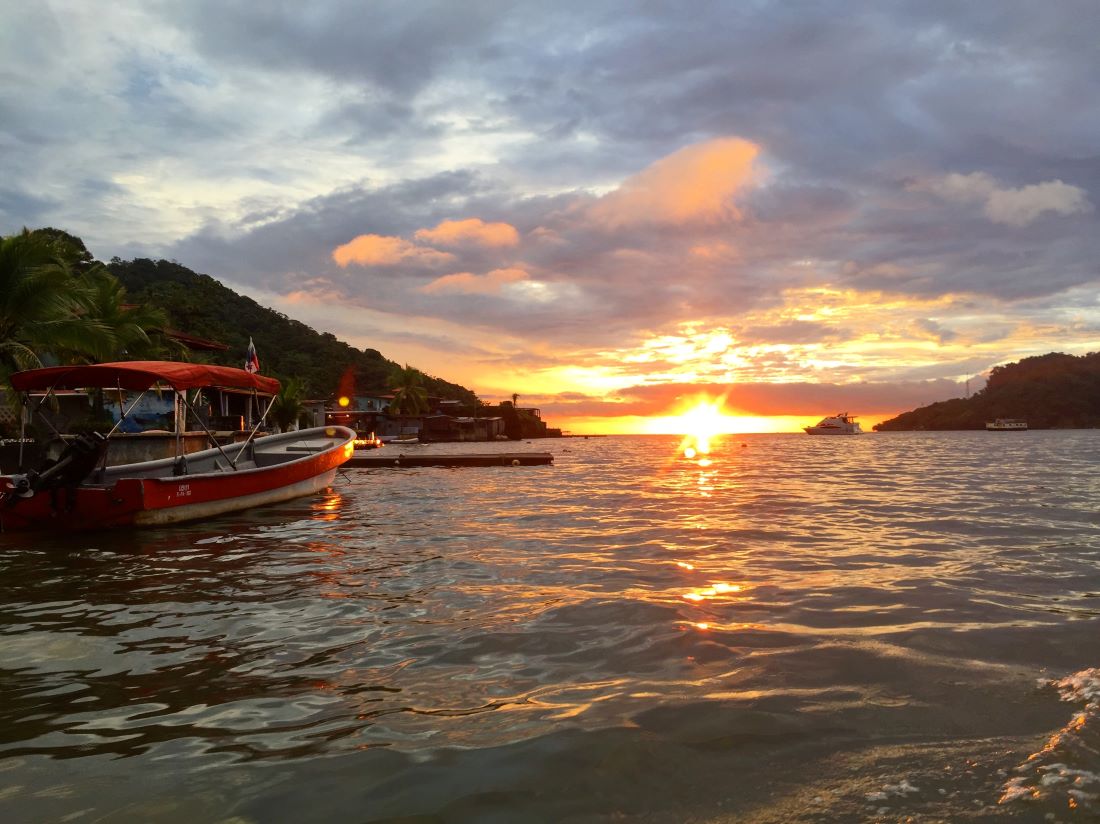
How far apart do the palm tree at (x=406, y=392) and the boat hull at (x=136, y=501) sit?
75630 millimetres

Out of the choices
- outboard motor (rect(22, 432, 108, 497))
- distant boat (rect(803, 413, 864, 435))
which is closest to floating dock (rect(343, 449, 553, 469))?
outboard motor (rect(22, 432, 108, 497))

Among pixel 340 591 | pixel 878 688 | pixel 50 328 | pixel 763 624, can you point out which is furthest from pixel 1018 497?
pixel 50 328

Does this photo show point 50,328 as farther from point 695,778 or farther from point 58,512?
point 695,778

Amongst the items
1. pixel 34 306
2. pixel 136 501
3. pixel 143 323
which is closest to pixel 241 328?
pixel 143 323

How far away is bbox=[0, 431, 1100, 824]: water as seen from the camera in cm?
306

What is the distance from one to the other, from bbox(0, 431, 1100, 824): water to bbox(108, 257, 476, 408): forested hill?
148 feet

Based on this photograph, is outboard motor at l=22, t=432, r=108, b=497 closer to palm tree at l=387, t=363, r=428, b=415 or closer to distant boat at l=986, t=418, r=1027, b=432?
palm tree at l=387, t=363, r=428, b=415

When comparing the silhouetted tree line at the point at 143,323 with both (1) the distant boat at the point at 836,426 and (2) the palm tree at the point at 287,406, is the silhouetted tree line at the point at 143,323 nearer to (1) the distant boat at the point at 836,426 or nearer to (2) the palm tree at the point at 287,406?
(2) the palm tree at the point at 287,406

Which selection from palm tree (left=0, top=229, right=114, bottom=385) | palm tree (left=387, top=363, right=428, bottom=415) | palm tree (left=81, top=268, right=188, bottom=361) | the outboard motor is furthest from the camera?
palm tree (left=387, top=363, right=428, bottom=415)

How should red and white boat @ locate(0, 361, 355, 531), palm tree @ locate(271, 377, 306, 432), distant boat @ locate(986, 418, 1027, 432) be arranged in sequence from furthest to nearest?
distant boat @ locate(986, 418, 1027, 432) < palm tree @ locate(271, 377, 306, 432) < red and white boat @ locate(0, 361, 355, 531)

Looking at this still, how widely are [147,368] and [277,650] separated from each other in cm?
1038

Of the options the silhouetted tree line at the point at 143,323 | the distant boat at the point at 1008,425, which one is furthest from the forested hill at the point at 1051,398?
the silhouetted tree line at the point at 143,323

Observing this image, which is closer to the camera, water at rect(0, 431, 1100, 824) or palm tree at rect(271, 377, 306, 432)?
water at rect(0, 431, 1100, 824)

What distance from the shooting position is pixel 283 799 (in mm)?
3043
